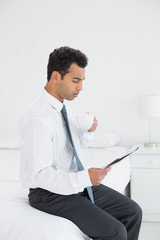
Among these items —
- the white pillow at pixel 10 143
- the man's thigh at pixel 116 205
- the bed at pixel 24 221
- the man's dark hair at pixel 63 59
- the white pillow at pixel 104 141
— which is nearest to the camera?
the bed at pixel 24 221

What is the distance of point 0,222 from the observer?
1.37 meters

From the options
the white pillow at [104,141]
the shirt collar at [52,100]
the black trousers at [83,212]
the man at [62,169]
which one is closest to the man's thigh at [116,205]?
the man at [62,169]

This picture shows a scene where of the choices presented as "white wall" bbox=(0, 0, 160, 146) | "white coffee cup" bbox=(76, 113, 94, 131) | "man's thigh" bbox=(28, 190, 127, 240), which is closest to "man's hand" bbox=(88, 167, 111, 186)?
"man's thigh" bbox=(28, 190, 127, 240)

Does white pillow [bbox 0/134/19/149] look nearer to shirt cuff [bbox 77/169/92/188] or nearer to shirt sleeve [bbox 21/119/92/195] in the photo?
shirt sleeve [bbox 21/119/92/195]

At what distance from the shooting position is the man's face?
150 cm

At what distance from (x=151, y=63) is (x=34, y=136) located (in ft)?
6.72

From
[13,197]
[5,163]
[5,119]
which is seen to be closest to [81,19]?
[5,119]

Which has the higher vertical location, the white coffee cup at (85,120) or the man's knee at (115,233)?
the white coffee cup at (85,120)

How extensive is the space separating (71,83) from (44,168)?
1.45 ft

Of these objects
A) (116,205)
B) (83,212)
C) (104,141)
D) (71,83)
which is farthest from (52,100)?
(104,141)

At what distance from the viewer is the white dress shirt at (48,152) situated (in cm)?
132

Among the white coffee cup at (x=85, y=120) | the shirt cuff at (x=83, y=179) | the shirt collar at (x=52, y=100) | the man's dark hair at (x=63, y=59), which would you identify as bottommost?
the shirt cuff at (x=83, y=179)

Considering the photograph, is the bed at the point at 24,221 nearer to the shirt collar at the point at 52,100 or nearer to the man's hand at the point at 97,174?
the man's hand at the point at 97,174

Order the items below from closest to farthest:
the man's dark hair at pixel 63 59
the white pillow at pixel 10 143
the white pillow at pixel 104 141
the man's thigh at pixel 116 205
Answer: the man's dark hair at pixel 63 59 < the man's thigh at pixel 116 205 < the white pillow at pixel 104 141 < the white pillow at pixel 10 143
